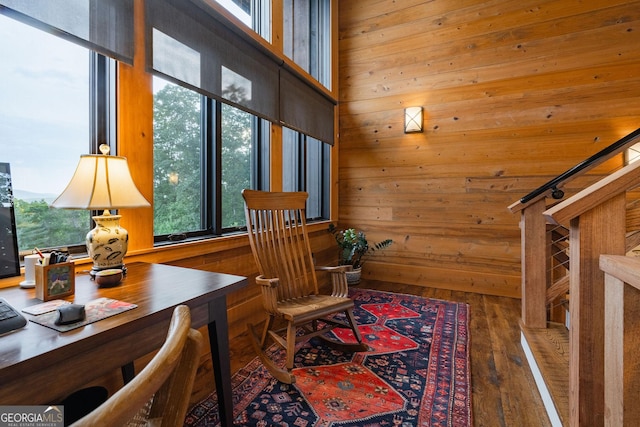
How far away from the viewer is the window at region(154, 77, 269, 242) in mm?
1940

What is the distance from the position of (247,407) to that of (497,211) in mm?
3068

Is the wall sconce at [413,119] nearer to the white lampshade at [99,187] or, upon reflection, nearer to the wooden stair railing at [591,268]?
the wooden stair railing at [591,268]

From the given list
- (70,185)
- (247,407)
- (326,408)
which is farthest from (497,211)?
(70,185)

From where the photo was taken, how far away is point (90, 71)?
1543 millimetres

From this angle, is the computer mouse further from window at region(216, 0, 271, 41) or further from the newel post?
window at region(216, 0, 271, 41)

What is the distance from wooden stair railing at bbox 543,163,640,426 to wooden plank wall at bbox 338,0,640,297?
98.9 inches

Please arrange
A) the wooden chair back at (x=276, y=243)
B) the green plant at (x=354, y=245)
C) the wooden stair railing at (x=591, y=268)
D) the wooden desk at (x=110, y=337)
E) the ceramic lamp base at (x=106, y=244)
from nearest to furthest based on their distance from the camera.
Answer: the wooden desk at (x=110, y=337) < the wooden stair railing at (x=591, y=268) < the ceramic lamp base at (x=106, y=244) < the wooden chair back at (x=276, y=243) < the green plant at (x=354, y=245)

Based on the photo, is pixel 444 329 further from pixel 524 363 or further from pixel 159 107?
pixel 159 107

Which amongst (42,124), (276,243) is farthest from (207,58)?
(276,243)

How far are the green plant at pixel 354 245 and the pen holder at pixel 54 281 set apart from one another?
2.77 metres

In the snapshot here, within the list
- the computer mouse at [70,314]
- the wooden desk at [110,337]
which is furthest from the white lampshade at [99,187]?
the computer mouse at [70,314]

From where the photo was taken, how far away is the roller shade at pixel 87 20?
1171 millimetres

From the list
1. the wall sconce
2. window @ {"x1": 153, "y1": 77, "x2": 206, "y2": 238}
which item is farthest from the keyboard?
the wall sconce

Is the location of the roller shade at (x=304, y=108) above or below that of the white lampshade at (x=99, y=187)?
above
